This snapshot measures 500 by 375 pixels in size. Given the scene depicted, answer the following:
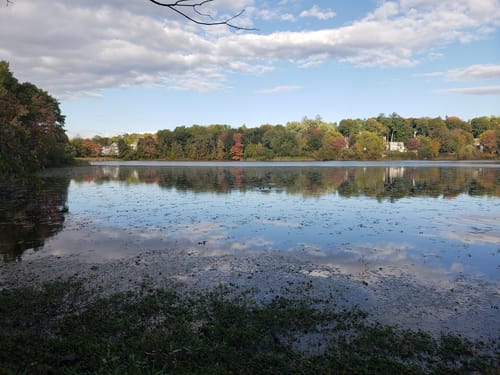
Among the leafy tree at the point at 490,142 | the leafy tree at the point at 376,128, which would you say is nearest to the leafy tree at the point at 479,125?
the leafy tree at the point at 490,142

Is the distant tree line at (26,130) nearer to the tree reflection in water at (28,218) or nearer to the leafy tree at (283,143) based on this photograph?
the tree reflection in water at (28,218)

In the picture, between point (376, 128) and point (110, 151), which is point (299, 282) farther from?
point (110, 151)

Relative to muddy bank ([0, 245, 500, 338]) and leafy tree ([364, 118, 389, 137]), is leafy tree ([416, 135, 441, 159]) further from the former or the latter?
muddy bank ([0, 245, 500, 338])

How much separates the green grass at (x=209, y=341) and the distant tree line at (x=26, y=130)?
95.9 inches

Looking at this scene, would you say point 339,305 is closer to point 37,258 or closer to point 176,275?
point 176,275

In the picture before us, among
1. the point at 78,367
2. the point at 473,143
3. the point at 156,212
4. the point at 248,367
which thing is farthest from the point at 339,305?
the point at 473,143

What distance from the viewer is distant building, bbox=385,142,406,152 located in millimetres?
125188

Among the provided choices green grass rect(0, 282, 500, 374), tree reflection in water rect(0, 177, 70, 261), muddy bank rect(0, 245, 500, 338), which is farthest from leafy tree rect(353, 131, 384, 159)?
green grass rect(0, 282, 500, 374)

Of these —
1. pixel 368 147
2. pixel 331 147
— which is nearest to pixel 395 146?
pixel 368 147

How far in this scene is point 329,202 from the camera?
20.7 m

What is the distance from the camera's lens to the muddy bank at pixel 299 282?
6.33m

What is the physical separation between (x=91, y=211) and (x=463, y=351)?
658 inches

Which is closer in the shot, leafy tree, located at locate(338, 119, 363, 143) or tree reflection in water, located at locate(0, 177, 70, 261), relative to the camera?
tree reflection in water, located at locate(0, 177, 70, 261)

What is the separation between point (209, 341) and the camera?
17.0ft
